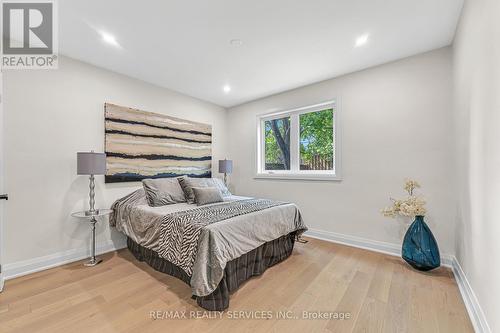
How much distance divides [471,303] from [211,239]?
207cm

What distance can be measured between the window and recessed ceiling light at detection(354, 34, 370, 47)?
101 centimetres

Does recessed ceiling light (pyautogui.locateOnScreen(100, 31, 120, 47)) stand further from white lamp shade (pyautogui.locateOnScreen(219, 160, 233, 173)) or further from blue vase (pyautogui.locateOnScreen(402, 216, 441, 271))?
blue vase (pyautogui.locateOnScreen(402, 216, 441, 271))

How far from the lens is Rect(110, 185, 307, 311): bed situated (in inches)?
70.1

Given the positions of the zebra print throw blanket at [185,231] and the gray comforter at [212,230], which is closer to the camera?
the gray comforter at [212,230]

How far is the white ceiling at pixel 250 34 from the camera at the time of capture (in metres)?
1.87

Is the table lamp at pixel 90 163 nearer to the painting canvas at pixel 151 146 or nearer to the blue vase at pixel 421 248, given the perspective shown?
the painting canvas at pixel 151 146

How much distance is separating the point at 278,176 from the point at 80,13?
324cm

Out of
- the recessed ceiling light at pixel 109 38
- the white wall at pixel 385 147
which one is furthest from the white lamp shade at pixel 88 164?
the white wall at pixel 385 147

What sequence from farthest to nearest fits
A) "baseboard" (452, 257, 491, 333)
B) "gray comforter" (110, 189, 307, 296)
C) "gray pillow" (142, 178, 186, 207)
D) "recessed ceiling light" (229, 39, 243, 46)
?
1. "gray pillow" (142, 178, 186, 207)
2. "recessed ceiling light" (229, 39, 243, 46)
3. "gray comforter" (110, 189, 307, 296)
4. "baseboard" (452, 257, 491, 333)

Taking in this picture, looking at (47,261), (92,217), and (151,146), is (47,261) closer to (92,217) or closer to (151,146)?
(92,217)

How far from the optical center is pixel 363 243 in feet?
9.87

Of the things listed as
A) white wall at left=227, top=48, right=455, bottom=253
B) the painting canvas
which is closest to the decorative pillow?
the painting canvas

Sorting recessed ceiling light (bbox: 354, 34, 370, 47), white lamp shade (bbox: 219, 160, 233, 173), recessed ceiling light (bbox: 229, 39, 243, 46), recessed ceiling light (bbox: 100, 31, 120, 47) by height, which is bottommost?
white lamp shade (bbox: 219, 160, 233, 173)

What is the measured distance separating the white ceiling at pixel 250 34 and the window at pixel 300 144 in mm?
725
